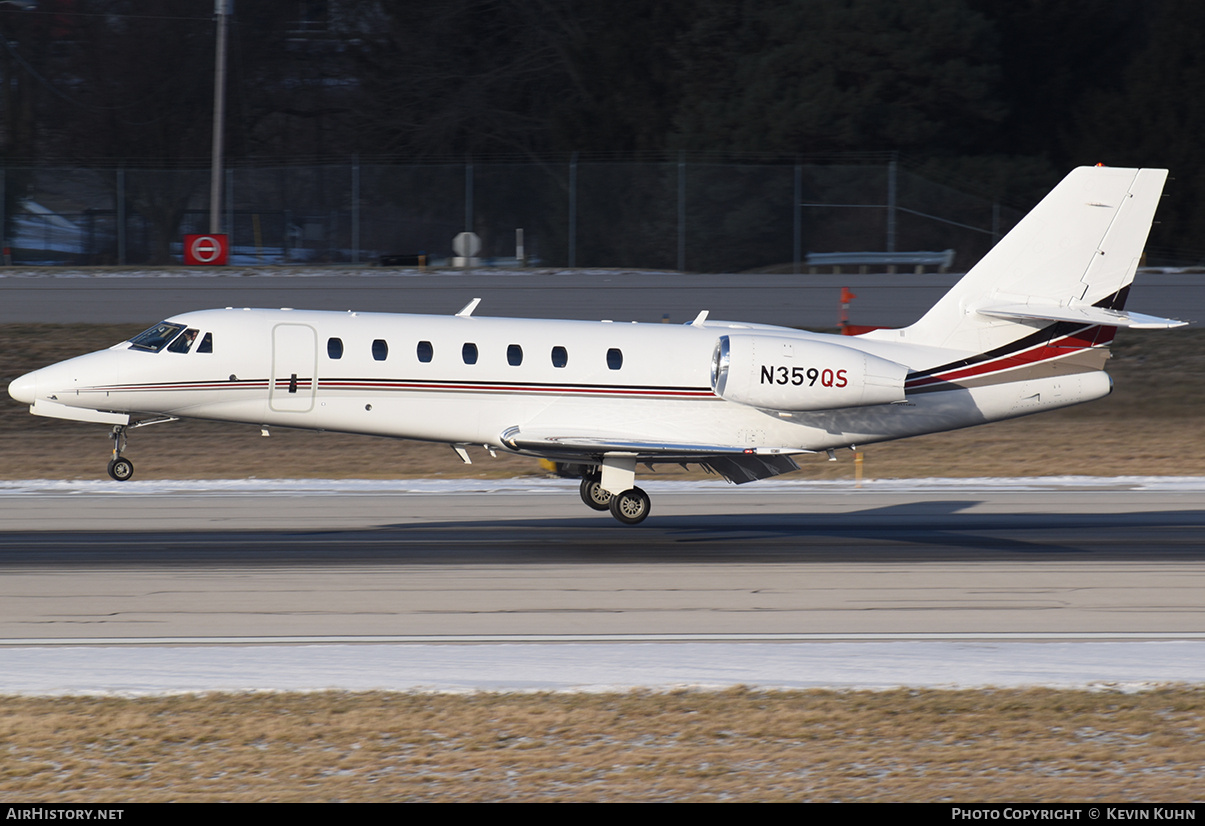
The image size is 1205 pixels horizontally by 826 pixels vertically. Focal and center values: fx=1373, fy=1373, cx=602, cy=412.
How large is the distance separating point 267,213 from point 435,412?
22.5m

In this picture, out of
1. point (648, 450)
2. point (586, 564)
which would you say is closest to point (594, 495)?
point (648, 450)

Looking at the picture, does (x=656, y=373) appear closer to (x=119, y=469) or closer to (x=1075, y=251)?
(x=1075, y=251)

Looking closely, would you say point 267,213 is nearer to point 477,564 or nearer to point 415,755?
point 477,564

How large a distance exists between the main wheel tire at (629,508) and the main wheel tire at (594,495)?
64cm

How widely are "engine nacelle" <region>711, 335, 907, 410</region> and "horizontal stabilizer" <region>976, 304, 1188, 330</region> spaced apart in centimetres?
187

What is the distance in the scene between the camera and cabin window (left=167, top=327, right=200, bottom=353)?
18016mm

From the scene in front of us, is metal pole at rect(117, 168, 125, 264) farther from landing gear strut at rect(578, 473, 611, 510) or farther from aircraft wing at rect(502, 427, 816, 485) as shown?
aircraft wing at rect(502, 427, 816, 485)

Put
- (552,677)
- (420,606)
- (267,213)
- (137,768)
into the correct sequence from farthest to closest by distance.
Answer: (267,213)
(420,606)
(552,677)
(137,768)

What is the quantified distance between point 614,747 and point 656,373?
10.3 meters

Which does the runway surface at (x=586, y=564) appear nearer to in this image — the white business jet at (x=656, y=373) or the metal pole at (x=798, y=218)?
the white business jet at (x=656, y=373)

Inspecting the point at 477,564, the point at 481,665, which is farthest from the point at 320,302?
the point at 481,665

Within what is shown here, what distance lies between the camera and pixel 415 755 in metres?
8.26

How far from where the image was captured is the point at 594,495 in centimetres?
1944

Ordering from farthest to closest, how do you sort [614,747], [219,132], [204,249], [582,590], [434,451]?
1. [219,132]
2. [204,249]
3. [434,451]
4. [582,590]
5. [614,747]
